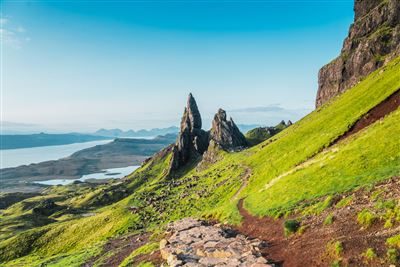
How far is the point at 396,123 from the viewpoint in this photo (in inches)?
A: 1610

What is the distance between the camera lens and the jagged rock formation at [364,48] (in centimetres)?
11481

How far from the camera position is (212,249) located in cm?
2984

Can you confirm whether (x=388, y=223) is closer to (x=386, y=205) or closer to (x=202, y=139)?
(x=386, y=205)

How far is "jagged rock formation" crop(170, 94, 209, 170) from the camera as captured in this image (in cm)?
16725

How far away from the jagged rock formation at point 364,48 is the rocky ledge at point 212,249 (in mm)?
97738

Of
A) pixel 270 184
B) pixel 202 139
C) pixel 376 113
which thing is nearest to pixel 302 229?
pixel 270 184

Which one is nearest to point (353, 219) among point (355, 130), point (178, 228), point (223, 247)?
point (223, 247)

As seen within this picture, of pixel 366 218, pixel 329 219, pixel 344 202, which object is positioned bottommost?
pixel 329 219

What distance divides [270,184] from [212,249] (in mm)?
24889

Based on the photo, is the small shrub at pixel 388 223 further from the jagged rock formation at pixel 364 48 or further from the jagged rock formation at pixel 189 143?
the jagged rock formation at pixel 189 143

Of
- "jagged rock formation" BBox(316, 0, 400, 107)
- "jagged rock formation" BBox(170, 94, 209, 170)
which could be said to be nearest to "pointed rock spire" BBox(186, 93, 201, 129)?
"jagged rock formation" BBox(170, 94, 209, 170)

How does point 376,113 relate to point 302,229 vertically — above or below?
above

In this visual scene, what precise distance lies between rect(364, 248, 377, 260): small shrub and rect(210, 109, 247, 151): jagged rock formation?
12923cm

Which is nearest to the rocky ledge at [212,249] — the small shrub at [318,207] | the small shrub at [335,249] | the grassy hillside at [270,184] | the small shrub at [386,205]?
the small shrub at [335,249]
